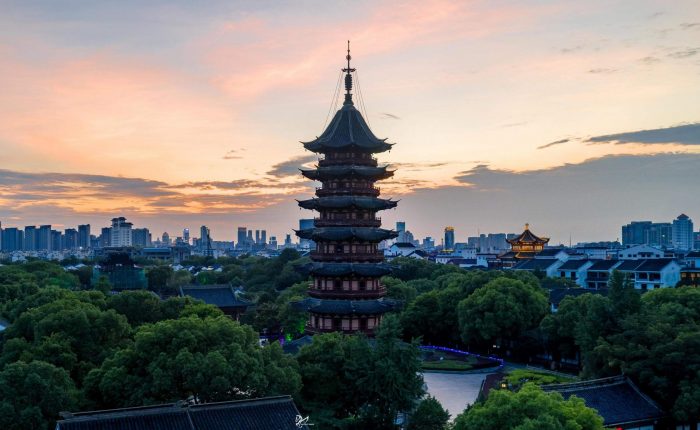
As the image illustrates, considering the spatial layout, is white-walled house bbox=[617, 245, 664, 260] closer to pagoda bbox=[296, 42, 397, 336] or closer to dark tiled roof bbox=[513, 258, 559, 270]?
dark tiled roof bbox=[513, 258, 559, 270]

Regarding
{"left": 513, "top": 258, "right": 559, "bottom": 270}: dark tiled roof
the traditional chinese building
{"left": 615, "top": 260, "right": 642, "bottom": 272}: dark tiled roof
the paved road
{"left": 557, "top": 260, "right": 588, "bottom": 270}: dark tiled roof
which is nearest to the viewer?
the paved road

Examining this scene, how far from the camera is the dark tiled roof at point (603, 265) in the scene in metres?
81.7

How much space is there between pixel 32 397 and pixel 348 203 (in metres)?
22.5

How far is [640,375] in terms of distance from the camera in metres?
28.7

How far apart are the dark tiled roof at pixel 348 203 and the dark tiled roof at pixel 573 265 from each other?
53.4m

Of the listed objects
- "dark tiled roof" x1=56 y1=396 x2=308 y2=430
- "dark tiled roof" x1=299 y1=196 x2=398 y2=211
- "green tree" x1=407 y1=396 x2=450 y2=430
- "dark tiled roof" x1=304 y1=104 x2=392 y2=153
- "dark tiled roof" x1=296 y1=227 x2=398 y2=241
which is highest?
"dark tiled roof" x1=304 y1=104 x2=392 y2=153

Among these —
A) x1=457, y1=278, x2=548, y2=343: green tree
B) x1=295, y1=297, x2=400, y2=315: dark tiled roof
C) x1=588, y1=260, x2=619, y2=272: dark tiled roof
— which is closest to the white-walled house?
x1=588, y1=260, x2=619, y2=272: dark tiled roof

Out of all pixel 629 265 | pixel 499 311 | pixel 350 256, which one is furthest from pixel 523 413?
pixel 629 265

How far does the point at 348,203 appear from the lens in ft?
134

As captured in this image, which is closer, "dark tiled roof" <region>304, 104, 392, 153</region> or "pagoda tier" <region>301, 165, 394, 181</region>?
"pagoda tier" <region>301, 165, 394, 181</region>

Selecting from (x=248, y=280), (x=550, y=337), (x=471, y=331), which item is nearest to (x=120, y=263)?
(x=248, y=280)

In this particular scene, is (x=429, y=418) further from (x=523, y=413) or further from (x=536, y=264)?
(x=536, y=264)

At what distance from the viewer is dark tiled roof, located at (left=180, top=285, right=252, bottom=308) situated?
207 feet

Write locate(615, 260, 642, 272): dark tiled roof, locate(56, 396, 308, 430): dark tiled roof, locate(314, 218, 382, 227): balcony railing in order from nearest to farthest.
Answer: locate(56, 396, 308, 430): dark tiled roof < locate(314, 218, 382, 227): balcony railing < locate(615, 260, 642, 272): dark tiled roof
